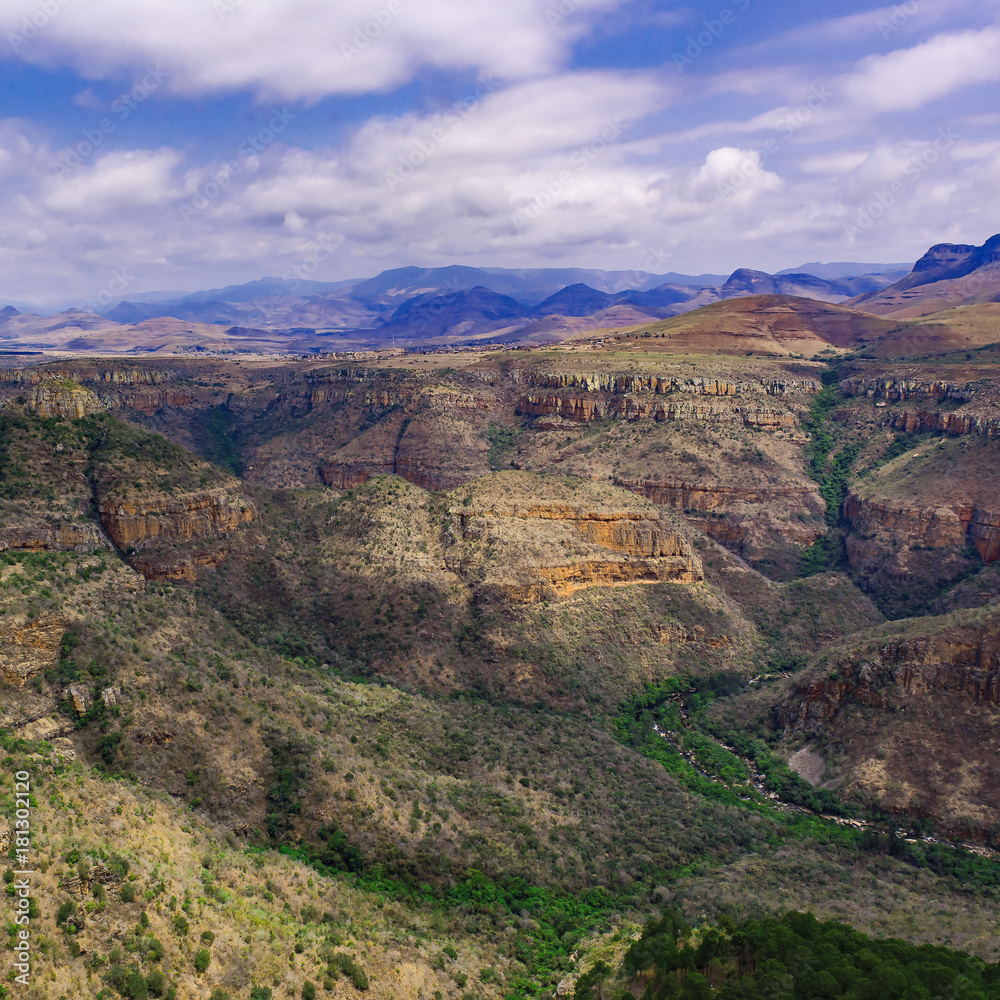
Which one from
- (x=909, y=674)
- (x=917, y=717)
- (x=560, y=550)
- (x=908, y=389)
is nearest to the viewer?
(x=917, y=717)

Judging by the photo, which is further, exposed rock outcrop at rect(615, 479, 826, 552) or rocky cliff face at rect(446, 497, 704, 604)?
exposed rock outcrop at rect(615, 479, 826, 552)

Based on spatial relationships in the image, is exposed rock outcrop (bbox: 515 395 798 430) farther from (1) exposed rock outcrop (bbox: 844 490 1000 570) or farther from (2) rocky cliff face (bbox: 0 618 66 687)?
(2) rocky cliff face (bbox: 0 618 66 687)

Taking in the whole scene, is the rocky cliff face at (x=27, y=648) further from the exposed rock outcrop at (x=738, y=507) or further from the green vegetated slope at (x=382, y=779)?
the exposed rock outcrop at (x=738, y=507)

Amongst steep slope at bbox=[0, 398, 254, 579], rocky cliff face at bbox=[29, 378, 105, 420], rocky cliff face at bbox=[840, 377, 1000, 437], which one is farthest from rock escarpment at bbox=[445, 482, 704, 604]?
rocky cliff face at bbox=[840, 377, 1000, 437]

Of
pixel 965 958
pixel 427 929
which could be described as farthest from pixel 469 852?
pixel 965 958

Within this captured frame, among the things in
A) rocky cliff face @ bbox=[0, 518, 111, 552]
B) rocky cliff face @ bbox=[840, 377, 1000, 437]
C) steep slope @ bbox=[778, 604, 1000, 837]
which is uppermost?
rocky cliff face @ bbox=[840, 377, 1000, 437]

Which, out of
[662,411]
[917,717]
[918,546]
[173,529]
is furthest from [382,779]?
[662,411]

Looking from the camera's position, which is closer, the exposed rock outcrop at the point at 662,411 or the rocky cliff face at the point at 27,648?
the rocky cliff face at the point at 27,648

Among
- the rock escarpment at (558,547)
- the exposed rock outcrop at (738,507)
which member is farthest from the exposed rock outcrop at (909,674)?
the exposed rock outcrop at (738,507)

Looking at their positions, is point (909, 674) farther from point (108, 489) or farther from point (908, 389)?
point (908, 389)

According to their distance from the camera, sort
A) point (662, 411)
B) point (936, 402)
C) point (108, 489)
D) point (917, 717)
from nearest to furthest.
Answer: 1. point (917, 717)
2. point (108, 489)
3. point (936, 402)
4. point (662, 411)
